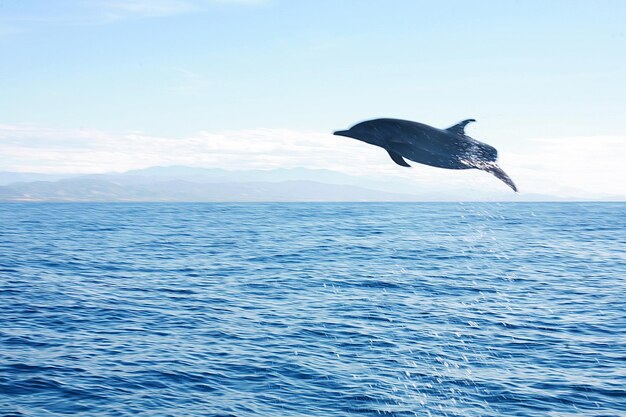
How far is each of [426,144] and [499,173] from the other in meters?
0.88

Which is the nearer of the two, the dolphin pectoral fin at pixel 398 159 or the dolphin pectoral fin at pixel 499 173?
the dolphin pectoral fin at pixel 499 173

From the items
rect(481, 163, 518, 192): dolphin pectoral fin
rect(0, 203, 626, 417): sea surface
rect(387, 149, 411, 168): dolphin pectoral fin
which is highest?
rect(387, 149, 411, 168): dolphin pectoral fin

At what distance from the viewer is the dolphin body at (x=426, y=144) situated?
5.57 meters

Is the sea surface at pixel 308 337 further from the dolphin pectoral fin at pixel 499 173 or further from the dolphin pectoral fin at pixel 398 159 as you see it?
the dolphin pectoral fin at pixel 499 173

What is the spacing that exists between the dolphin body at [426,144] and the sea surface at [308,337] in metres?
16.8

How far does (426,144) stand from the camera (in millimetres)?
5949

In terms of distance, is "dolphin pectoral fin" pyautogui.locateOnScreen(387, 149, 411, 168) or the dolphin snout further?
the dolphin snout

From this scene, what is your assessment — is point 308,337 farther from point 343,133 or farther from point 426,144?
point 426,144

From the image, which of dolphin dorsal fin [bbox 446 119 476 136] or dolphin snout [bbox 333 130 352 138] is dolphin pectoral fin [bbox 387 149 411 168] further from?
dolphin dorsal fin [bbox 446 119 476 136]

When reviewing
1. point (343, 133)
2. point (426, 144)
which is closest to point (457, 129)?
point (426, 144)

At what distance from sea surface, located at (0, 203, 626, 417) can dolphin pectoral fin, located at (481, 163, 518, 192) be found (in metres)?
17.5

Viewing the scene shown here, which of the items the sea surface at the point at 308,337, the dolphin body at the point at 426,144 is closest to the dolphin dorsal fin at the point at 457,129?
the dolphin body at the point at 426,144

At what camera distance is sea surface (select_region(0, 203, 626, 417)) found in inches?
883

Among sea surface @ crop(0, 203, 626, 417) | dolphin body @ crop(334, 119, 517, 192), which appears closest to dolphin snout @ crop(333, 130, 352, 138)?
dolphin body @ crop(334, 119, 517, 192)
